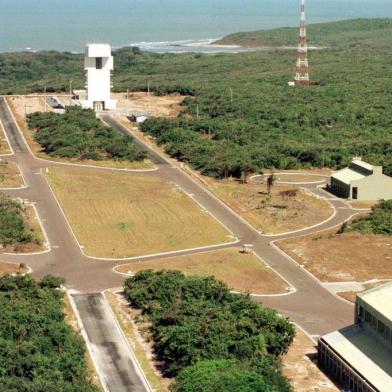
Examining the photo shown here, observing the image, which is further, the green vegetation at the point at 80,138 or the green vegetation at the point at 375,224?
the green vegetation at the point at 80,138

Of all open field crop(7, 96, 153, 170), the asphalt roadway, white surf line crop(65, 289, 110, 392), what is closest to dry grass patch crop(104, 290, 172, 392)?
the asphalt roadway

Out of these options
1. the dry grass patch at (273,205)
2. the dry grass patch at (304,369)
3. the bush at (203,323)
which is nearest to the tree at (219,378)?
the bush at (203,323)

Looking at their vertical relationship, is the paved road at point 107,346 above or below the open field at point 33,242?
below

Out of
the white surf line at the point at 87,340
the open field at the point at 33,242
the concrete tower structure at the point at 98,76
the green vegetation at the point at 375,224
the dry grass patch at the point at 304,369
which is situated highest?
the concrete tower structure at the point at 98,76

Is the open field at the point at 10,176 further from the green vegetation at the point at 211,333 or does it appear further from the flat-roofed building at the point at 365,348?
the flat-roofed building at the point at 365,348

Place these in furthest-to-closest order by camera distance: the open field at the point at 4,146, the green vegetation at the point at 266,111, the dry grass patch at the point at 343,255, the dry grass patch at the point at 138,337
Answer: the open field at the point at 4,146, the green vegetation at the point at 266,111, the dry grass patch at the point at 343,255, the dry grass patch at the point at 138,337

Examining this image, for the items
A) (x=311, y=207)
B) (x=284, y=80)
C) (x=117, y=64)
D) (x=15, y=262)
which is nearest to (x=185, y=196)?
(x=311, y=207)

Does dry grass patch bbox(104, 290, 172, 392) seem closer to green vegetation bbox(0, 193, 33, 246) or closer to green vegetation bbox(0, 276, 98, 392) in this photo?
green vegetation bbox(0, 276, 98, 392)
